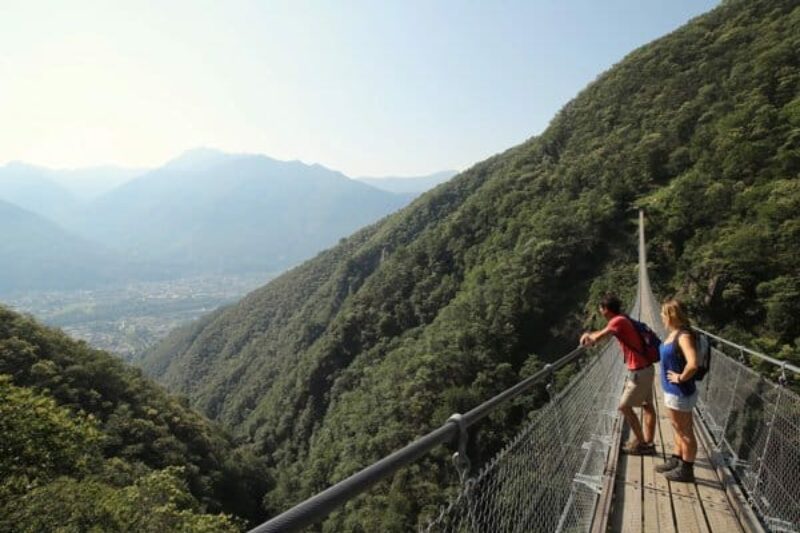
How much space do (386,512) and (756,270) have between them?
951 inches

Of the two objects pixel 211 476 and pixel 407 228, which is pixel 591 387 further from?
pixel 407 228

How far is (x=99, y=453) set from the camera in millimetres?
21312

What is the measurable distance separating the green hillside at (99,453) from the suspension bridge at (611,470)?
13.7 metres

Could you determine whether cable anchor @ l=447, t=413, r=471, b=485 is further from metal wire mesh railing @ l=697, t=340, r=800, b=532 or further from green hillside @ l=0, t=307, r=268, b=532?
green hillside @ l=0, t=307, r=268, b=532

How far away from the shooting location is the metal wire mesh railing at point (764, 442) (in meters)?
3.91

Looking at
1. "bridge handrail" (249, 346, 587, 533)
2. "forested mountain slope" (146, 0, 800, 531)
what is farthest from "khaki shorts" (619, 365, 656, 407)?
"forested mountain slope" (146, 0, 800, 531)

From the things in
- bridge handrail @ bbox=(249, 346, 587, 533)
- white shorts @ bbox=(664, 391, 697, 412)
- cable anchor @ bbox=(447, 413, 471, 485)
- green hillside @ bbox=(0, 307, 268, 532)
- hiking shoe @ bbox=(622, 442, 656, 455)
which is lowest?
green hillside @ bbox=(0, 307, 268, 532)

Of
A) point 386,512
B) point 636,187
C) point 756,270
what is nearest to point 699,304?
point 756,270

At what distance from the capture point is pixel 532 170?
60.8 meters

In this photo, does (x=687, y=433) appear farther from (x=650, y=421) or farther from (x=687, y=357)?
(x=650, y=421)

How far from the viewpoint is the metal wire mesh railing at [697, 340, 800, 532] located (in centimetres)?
391

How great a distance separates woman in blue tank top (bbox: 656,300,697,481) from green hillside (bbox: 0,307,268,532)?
14310 mm

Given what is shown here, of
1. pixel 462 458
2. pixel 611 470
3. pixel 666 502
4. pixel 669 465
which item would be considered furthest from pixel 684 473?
pixel 462 458

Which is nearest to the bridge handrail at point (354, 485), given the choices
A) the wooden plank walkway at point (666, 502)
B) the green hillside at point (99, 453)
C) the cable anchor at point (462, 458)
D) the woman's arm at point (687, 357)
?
the cable anchor at point (462, 458)
